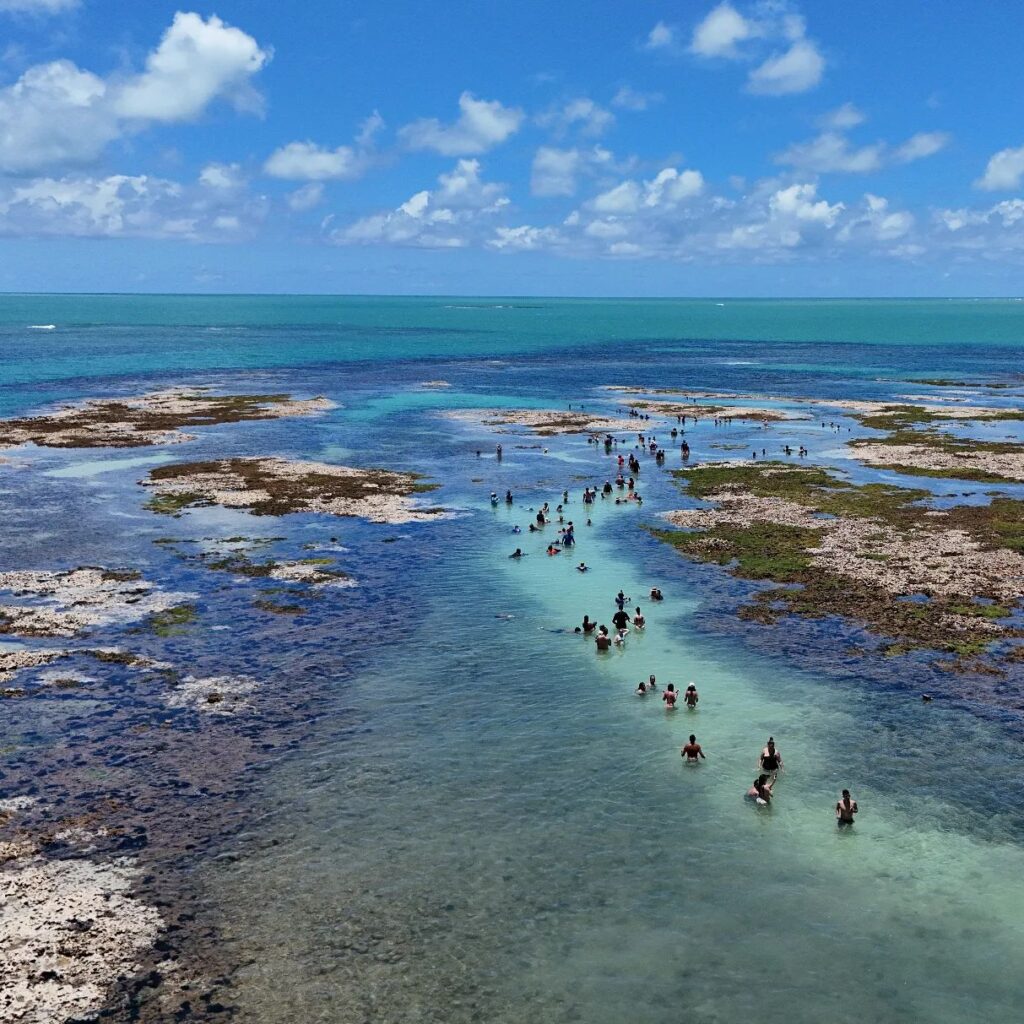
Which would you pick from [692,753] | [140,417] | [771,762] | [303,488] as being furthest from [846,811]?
[140,417]

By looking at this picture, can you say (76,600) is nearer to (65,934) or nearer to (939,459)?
(65,934)

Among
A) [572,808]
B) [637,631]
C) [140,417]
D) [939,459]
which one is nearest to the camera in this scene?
[572,808]

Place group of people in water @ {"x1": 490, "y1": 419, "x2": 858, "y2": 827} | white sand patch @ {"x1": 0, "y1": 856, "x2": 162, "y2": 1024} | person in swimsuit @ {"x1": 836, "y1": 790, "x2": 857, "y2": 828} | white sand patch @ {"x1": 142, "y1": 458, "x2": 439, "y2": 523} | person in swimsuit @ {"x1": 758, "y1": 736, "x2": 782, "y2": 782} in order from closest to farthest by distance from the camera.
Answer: white sand patch @ {"x1": 0, "y1": 856, "x2": 162, "y2": 1024} < person in swimsuit @ {"x1": 836, "y1": 790, "x2": 857, "y2": 828} < group of people in water @ {"x1": 490, "y1": 419, "x2": 858, "y2": 827} < person in swimsuit @ {"x1": 758, "y1": 736, "x2": 782, "y2": 782} < white sand patch @ {"x1": 142, "y1": 458, "x2": 439, "y2": 523}

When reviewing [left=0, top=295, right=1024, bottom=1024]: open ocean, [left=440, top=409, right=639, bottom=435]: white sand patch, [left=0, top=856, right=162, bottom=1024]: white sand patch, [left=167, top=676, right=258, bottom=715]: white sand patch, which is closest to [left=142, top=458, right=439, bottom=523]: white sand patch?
[left=0, top=295, right=1024, bottom=1024]: open ocean

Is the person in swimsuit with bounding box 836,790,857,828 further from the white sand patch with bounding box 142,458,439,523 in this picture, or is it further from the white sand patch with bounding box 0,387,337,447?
the white sand patch with bounding box 0,387,337,447

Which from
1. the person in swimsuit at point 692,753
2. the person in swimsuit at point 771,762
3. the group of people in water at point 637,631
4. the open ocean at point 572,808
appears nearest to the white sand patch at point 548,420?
the group of people in water at point 637,631

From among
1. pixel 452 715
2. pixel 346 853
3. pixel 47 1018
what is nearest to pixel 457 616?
pixel 452 715
